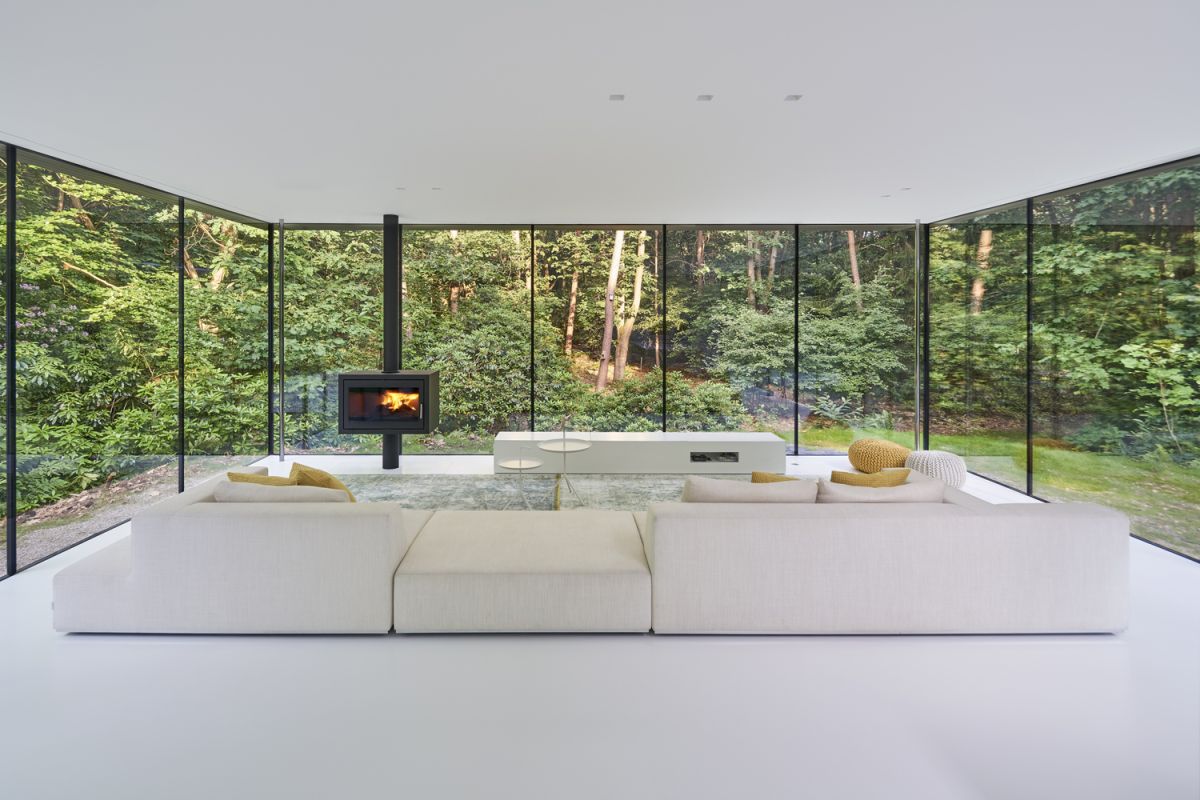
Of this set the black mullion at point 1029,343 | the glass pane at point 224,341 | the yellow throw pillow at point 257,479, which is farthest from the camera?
the glass pane at point 224,341

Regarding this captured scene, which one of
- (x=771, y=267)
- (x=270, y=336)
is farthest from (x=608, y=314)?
(x=270, y=336)

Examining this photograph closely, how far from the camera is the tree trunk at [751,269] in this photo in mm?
8297

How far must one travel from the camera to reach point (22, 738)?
7.53 ft

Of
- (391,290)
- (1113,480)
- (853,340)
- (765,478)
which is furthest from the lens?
(853,340)

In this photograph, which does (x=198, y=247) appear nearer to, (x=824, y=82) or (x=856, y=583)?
(x=824, y=82)

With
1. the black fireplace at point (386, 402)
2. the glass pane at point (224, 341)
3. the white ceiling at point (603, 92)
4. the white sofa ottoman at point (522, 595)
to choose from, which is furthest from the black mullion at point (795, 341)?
the glass pane at point (224, 341)

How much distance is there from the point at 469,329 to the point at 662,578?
5.90m

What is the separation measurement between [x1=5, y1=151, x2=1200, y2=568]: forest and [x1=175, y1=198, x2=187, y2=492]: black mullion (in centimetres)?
6

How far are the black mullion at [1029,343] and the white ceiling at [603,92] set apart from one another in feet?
2.31

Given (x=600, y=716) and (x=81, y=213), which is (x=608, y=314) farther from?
(x=600, y=716)

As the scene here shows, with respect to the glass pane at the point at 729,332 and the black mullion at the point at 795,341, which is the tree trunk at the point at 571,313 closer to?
the glass pane at the point at 729,332

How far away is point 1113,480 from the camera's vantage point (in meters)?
5.59

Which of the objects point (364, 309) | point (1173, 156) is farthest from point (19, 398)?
point (1173, 156)

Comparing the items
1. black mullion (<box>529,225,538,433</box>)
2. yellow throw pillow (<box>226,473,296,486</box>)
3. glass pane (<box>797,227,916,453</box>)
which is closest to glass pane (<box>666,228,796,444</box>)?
glass pane (<box>797,227,916,453</box>)
